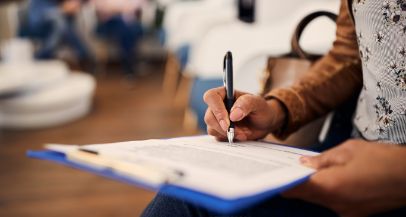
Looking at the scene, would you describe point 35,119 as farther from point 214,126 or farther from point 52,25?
point 214,126

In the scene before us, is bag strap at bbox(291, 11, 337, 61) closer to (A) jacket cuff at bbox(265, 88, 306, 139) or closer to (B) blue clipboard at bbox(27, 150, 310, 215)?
(A) jacket cuff at bbox(265, 88, 306, 139)

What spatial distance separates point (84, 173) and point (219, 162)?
146 centimetres

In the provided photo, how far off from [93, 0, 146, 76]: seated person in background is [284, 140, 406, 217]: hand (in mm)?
3516

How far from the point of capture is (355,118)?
703 mm

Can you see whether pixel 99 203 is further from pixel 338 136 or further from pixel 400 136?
pixel 400 136

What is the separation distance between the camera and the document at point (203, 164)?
15.5 inches

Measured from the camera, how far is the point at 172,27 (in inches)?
114

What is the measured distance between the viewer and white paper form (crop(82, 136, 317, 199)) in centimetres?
39

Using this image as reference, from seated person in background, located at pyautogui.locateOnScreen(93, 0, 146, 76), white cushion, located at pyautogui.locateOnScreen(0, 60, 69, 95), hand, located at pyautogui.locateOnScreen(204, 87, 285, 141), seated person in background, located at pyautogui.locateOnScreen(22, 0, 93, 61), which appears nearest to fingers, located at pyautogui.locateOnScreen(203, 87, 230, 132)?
hand, located at pyautogui.locateOnScreen(204, 87, 285, 141)

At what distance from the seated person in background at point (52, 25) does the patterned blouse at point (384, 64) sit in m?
3.06

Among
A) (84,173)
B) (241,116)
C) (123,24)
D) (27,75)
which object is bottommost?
(84,173)

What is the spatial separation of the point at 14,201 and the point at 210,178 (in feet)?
4.52

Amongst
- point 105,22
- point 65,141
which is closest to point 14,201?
point 65,141

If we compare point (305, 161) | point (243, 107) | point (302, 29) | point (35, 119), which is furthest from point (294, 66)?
point (35, 119)
